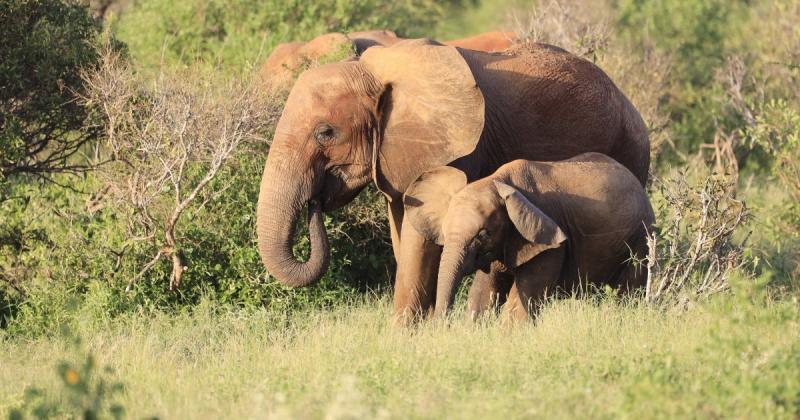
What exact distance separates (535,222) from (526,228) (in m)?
0.06

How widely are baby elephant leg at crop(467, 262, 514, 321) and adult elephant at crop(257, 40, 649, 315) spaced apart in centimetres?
1

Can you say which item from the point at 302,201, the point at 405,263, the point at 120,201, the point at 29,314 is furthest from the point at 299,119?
the point at 29,314

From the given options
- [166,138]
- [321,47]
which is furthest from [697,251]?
[321,47]

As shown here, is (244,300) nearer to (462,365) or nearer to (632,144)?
(632,144)

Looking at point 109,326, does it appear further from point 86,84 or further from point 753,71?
point 753,71

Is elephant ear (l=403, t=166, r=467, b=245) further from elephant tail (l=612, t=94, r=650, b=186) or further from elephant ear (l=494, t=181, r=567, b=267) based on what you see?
elephant tail (l=612, t=94, r=650, b=186)

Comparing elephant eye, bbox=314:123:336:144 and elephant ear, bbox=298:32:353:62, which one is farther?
elephant ear, bbox=298:32:353:62

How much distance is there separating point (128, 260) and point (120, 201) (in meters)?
0.41

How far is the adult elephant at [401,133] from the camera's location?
29.2 feet

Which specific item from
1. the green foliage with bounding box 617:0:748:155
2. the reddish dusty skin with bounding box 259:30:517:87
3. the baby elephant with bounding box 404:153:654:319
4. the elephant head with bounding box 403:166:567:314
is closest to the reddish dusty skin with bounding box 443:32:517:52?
the reddish dusty skin with bounding box 259:30:517:87

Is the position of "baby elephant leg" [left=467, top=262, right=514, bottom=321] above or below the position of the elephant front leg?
below

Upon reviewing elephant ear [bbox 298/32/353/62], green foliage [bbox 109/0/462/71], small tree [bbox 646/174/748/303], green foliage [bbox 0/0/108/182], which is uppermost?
green foliage [bbox 0/0/108/182]

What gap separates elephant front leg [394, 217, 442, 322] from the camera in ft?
30.0

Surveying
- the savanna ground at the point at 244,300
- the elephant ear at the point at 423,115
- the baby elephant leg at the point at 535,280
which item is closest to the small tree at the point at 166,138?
the savanna ground at the point at 244,300
